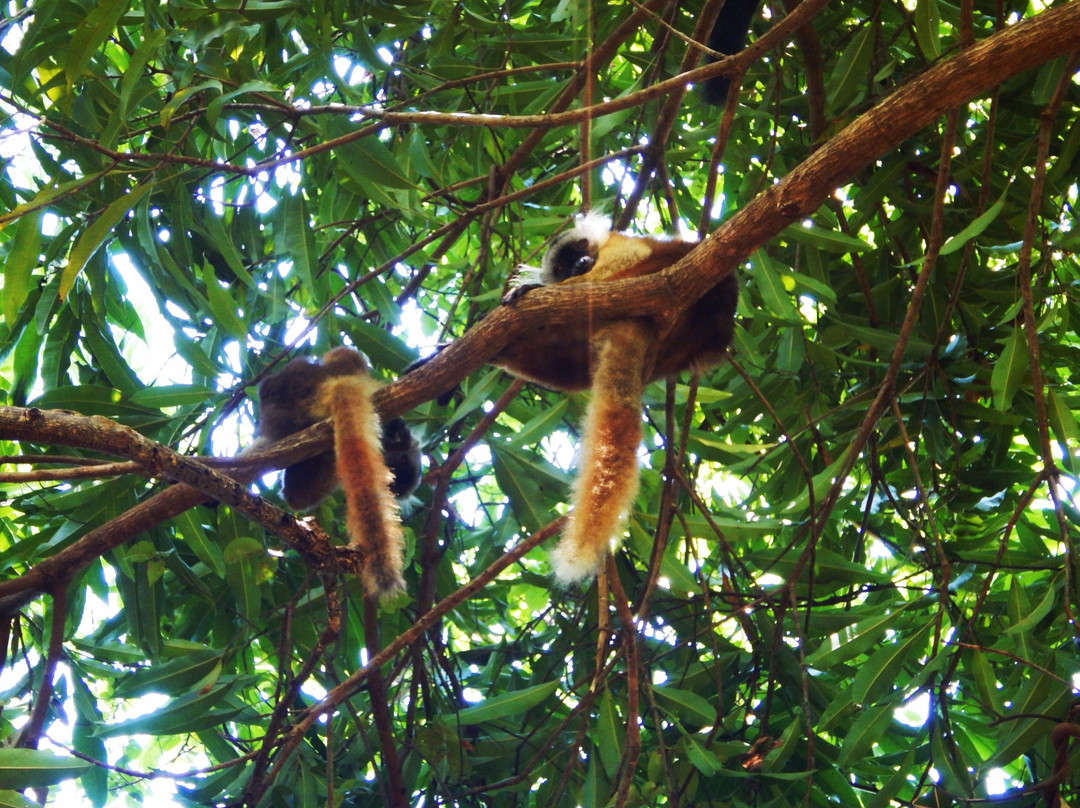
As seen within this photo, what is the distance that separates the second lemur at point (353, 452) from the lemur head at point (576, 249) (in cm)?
89

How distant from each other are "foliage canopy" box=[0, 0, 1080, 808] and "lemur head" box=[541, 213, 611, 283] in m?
0.21

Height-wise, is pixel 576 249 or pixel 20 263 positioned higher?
pixel 576 249

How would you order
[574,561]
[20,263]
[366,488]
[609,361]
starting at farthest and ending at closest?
[609,361] < [366,488] < [20,263] < [574,561]

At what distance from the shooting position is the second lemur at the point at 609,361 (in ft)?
8.66

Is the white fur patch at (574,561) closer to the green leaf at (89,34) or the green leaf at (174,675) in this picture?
the green leaf at (174,675)

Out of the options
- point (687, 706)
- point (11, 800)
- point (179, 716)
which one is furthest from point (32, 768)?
point (687, 706)

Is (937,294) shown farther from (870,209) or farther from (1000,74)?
(1000,74)

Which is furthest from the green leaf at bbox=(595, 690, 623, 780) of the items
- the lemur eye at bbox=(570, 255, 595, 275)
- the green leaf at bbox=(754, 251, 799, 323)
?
the lemur eye at bbox=(570, 255, 595, 275)

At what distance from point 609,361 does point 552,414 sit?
0.72 m

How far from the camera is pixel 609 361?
303cm

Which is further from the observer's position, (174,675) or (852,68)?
(852,68)

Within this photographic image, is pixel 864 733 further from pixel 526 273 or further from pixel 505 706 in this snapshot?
pixel 526 273

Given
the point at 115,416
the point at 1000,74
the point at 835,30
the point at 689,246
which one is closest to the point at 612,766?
the point at 689,246

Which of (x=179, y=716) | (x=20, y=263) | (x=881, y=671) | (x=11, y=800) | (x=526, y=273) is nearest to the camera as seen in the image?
(x=11, y=800)
